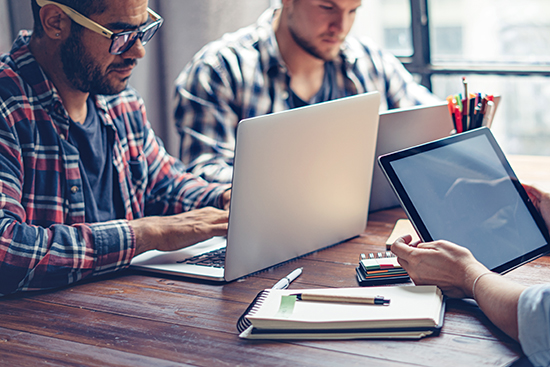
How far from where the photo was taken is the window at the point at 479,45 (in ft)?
9.55

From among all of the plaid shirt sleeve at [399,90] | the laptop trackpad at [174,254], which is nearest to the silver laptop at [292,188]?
the laptop trackpad at [174,254]

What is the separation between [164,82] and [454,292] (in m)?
2.39

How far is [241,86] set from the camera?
1978 mm

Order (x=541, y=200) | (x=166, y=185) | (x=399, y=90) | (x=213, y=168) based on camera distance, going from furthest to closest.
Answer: (x=399, y=90) → (x=213, y=168) → (x=166, y=185) → (x=541, y=200)

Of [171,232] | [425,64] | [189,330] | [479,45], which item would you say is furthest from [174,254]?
[479,45]

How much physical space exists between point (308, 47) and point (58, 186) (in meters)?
1.04

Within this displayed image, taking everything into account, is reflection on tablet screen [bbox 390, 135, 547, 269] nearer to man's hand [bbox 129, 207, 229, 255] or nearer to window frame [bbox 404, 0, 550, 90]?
man's hand [bbox 129, 207, 229, 255]

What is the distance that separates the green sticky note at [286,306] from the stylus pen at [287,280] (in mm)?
98

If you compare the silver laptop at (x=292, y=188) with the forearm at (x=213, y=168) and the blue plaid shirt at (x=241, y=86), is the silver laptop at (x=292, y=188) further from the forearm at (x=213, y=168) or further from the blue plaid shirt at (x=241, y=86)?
the blue plaid shirt at (x=241, y=86)

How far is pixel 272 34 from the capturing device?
208 cm

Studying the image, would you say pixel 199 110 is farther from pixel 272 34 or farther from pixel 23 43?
pixel 23 43

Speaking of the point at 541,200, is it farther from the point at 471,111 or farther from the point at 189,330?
the point at 189,330

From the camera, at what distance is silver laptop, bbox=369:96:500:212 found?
1431 mm

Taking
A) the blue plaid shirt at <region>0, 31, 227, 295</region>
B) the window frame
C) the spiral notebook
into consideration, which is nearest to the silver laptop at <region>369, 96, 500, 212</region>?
the blue plaid shirt at <region>0, 31, 227, 295</region>
